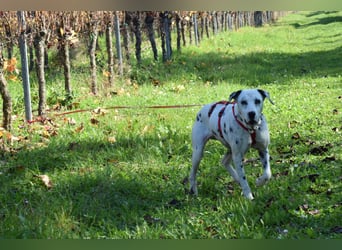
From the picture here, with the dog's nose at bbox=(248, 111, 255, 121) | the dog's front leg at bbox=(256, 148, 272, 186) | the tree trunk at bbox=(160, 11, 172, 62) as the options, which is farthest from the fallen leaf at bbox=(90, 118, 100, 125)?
the tree trunk at bbox=(160, 11, 172, 62)

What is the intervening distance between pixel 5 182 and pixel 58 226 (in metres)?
1.95

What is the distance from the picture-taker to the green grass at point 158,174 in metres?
4.03

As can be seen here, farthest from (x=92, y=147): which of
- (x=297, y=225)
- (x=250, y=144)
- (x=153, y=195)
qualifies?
(x=297, y=225)

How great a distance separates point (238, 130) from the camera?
4598 millimetres

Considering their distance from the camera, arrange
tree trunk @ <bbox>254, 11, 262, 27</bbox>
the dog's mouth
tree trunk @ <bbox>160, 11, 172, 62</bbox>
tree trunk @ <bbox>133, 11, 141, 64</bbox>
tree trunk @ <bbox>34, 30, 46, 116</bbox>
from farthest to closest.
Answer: tree trunk @ <bbox>254, 11, 262, 27</bbox>, tree trunk @ <bbox>160, 11, 172, 62</bbox>, tree trunk @ <bbox>133, 11, 141, 64</bbox>, tree trunk @ <bbox>34, 30, 46, 116</bbox>, the dog's mouth

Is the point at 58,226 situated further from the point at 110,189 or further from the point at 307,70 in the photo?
the point at 307,70

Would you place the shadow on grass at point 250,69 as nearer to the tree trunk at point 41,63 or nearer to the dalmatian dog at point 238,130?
the tree trunk at point 41,63

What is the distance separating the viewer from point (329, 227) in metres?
3.82

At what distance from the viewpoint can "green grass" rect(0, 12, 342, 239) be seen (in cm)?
403

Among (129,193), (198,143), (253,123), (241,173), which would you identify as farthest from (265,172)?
(129,193)

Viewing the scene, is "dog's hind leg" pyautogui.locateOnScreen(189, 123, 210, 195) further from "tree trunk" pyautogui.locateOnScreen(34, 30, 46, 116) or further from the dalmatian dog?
"tree trunk" pyautogui.locateOnScreen(34, 30, 46, 116)

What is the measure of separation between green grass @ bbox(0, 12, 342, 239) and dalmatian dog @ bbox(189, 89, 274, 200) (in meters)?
0.24

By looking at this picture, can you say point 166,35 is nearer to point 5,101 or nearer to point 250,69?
point 250,69

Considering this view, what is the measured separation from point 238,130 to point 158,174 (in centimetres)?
151
